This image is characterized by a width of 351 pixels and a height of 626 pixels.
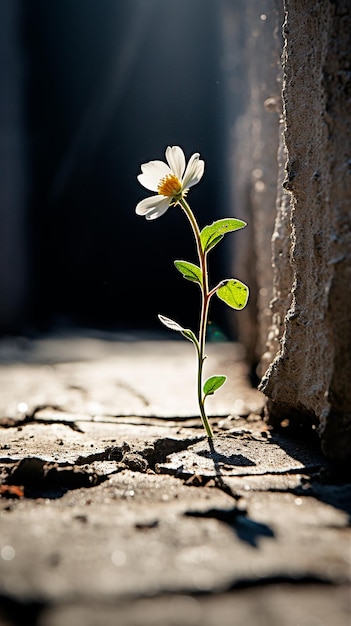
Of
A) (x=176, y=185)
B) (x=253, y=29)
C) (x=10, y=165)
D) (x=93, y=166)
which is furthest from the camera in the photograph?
(x=93, y=166)

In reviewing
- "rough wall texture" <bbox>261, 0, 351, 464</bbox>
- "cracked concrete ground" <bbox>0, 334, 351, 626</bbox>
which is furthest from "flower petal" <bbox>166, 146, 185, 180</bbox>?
"cracked concrete ground" <bbox>0, 334, 351, 626</bbox>

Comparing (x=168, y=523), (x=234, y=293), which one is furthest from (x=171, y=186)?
(x=168, y=523)

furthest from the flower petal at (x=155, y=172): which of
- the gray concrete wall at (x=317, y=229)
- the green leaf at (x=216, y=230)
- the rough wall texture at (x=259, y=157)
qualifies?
the rough wall texture at (x=259, y=157)

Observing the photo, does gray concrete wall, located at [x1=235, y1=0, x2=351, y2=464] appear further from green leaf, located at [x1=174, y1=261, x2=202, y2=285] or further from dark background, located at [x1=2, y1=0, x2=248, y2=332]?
dark background, located at [x1=2, y1=0, x2=248, y2=332]

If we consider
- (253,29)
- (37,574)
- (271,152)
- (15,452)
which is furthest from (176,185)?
(253,29)

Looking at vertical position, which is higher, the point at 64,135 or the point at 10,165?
the point at 64,135

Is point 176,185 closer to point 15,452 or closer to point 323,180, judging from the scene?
point 323,180
